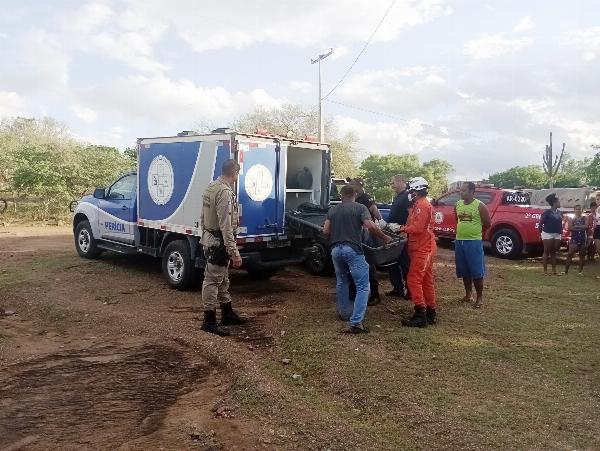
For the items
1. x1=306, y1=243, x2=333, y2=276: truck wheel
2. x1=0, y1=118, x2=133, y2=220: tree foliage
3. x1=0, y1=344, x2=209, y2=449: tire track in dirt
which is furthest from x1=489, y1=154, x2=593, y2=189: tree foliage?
x1=0, y1=344, x2=209, y2=449: tire track in dirt

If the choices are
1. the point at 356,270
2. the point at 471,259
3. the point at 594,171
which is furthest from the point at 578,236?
the point at 594,171

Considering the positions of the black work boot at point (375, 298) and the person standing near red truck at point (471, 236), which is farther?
the black work boot at point (375, 298)

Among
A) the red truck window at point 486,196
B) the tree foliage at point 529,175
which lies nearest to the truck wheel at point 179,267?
the red truck window at point 486,196

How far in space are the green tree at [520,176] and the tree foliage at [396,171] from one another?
9.25 metres

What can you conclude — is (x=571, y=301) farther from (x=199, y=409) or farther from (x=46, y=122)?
(x=46, y=122)

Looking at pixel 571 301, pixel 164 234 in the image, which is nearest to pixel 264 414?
pixel 164 234

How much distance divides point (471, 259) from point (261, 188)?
2860mm

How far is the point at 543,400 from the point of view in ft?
13.7

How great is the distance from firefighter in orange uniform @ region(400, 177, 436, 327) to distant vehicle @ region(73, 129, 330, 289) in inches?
85.0

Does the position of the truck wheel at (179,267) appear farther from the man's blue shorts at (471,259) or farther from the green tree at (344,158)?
the green tree at (344,158)

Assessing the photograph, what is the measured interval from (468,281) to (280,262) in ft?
8.36

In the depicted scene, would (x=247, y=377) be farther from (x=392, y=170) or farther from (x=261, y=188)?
(x=392, y=170)

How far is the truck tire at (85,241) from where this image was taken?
10.0m

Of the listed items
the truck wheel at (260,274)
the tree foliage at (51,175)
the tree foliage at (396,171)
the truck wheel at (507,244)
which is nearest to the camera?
the truck wheel at (260,274)
